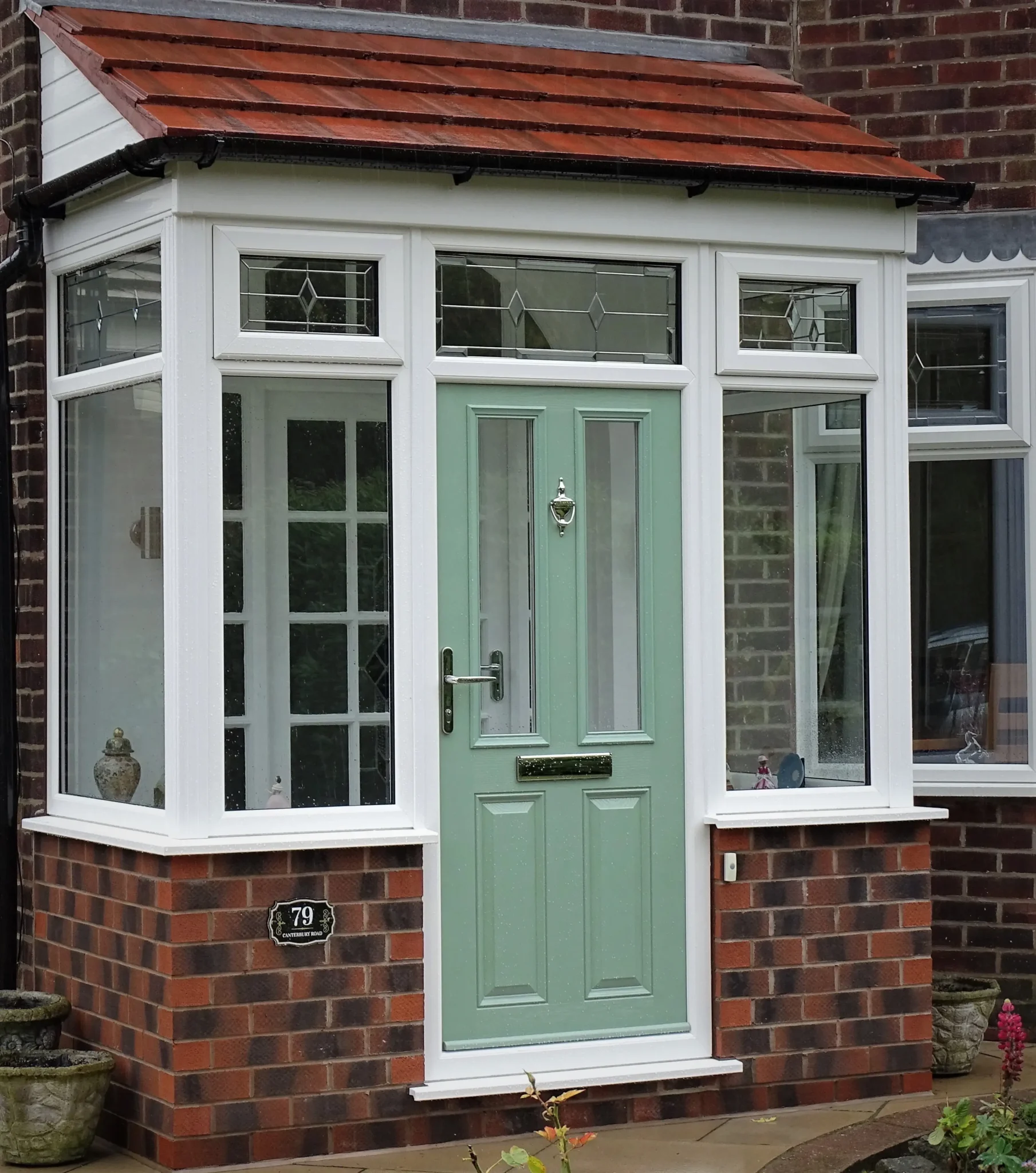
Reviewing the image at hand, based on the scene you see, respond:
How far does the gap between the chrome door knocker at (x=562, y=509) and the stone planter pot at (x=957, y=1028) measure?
7.34ft

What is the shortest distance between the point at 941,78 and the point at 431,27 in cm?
212

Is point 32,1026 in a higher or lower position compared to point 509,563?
lower

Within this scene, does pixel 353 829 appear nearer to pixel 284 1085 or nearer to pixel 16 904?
pixel 284 1085

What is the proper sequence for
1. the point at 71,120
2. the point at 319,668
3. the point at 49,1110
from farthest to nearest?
the point at 71,120 → the point at 319,668 → the point at 49,1110

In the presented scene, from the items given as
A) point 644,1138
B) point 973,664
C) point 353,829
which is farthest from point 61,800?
point 973,664

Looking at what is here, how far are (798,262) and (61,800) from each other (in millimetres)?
3154

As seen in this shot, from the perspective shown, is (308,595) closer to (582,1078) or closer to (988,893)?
(582,1078)

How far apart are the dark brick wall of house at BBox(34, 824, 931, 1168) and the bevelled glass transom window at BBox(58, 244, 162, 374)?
163cm

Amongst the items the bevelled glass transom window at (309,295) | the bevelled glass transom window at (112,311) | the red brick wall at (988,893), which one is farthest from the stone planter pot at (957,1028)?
the bevelled glass transom window at (112,311)

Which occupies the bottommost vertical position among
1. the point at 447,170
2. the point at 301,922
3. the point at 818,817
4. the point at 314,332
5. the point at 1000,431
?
the point at 301,922

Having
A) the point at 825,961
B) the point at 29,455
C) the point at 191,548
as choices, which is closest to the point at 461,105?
the point at 191,548

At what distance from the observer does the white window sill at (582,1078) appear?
6.29 meters

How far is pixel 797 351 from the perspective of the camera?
6.93m

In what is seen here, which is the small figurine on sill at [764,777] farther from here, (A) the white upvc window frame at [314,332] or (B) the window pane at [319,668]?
(A) the white upvc window frame at [314,332]
